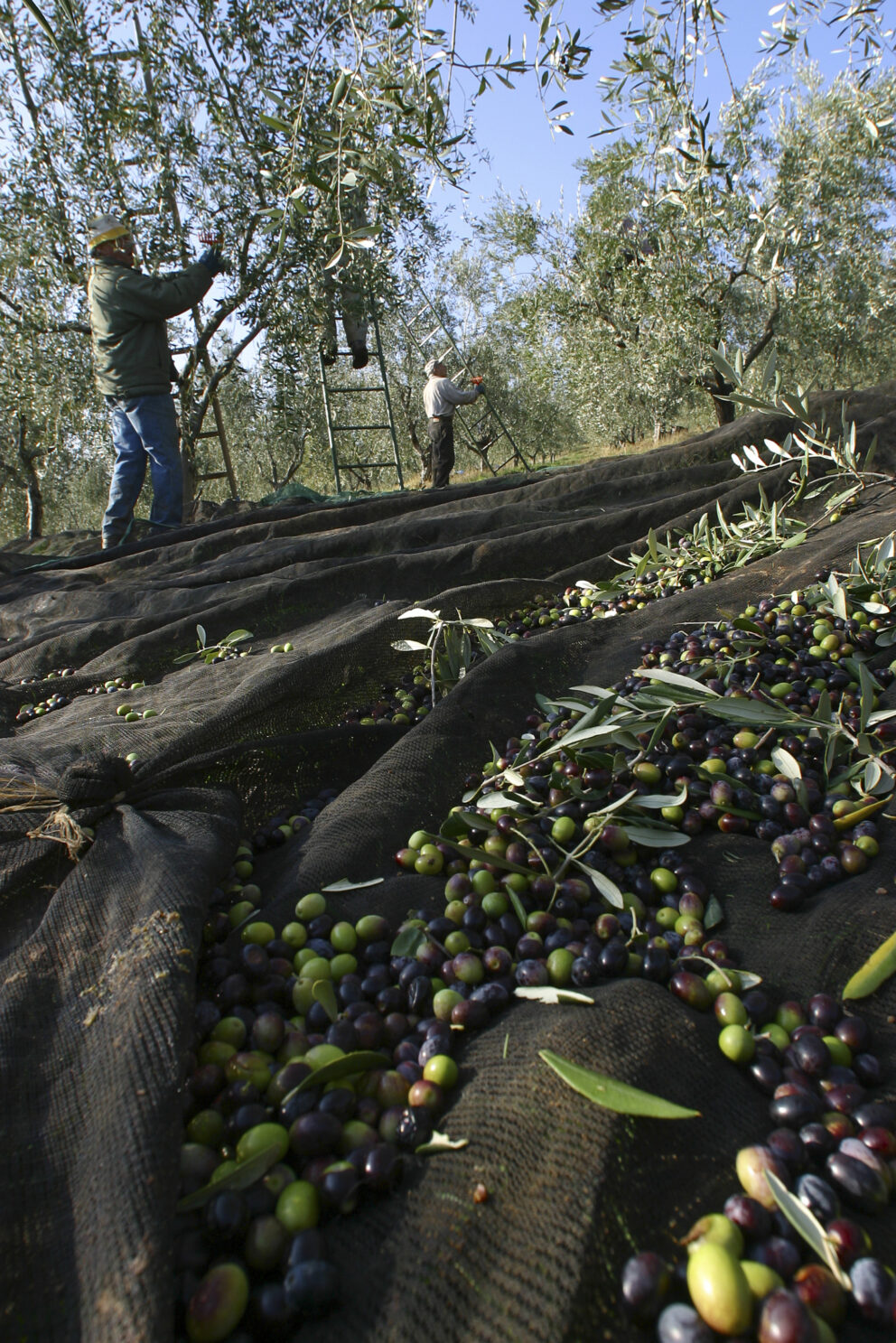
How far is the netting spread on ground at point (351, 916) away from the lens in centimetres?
88

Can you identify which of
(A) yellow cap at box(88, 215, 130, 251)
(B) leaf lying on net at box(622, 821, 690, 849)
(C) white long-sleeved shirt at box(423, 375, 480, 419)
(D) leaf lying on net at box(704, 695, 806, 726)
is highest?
(A) yellow cap at box(88, 215, 130, 251)

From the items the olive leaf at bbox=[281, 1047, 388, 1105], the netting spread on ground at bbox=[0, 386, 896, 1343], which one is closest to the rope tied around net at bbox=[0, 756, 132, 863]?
the netting spread on ground at bbox=[0, 386, 896, 1343]

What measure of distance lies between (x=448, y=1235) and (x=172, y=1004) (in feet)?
1.71

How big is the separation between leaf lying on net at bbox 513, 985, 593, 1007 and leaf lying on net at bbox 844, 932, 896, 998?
434 millimetres

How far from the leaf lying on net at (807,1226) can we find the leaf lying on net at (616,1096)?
11 centimetres

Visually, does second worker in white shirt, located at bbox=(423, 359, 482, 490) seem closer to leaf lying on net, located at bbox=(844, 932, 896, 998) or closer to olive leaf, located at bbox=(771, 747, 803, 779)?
olive leaf, located at bbox=(771, 747, 803, 779)

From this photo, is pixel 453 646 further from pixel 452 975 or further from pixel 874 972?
pixel 874 972

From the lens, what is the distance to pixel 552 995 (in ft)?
4.17

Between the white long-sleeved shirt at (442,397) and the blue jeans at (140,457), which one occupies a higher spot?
the white long-sleeved shirt at (442,397)

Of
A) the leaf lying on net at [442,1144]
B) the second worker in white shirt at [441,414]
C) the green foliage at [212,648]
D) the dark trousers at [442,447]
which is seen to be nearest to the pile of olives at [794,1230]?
the leaf lying on net at [442,1144]

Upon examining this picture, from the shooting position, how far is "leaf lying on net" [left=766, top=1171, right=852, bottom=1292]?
33.2 inches

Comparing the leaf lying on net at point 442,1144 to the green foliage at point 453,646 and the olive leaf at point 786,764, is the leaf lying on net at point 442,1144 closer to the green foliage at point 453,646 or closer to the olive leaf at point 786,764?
the olive leaf at point 786,764

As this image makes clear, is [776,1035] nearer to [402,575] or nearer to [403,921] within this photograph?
[403,921]

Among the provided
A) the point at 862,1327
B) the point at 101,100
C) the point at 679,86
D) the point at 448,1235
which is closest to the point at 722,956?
the point at 862,1327
